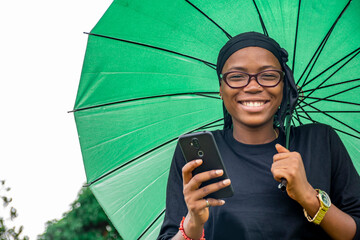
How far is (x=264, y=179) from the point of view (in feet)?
7.16

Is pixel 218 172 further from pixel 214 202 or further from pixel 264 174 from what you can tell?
pixel 264 174

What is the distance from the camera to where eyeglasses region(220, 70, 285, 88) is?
2260 millimetres

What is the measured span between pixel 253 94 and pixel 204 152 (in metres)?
0.53

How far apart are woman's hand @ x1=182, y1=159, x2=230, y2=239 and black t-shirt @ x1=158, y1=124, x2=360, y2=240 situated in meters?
0.21

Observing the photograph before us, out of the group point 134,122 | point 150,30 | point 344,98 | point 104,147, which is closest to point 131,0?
point 150,30

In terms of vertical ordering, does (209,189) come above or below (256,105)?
below

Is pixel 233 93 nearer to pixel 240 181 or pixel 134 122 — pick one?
pixel 240 181

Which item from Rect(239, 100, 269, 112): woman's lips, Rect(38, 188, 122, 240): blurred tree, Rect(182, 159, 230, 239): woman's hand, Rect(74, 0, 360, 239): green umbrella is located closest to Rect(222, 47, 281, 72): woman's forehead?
Rect(239, 100, 269, 112): woman's lips

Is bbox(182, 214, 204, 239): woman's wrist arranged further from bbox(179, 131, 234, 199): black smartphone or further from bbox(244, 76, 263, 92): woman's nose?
bbox(244, 76, 263, 92): woman's nose

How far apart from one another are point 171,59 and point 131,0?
1.62 ft

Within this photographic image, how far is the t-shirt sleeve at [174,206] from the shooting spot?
2.31 meters

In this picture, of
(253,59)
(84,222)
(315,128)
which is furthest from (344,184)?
(84,222)

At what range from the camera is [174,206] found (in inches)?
92.4

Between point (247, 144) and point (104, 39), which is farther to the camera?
point (104, 39)
